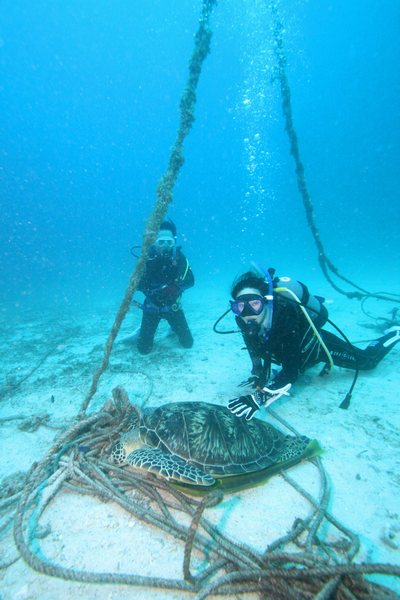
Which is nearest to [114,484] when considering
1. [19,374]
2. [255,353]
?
[255,353]

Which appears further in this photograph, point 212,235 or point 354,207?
point 212,235

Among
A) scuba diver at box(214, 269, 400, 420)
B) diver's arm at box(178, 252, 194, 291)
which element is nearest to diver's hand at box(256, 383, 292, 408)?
scuba diver at box(214, 269, 400, 420)

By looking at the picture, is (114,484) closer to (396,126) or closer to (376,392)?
(376,392)

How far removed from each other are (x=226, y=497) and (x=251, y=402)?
1.01 metres

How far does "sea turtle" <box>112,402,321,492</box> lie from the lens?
7.54ft

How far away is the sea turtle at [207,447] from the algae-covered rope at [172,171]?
4.44 ft

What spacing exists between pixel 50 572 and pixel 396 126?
117 m

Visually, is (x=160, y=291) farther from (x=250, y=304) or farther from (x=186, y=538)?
(x=186, y=538)

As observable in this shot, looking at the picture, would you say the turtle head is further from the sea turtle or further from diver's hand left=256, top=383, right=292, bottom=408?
diver's hand left=256, top=383, right=292, bottom=408

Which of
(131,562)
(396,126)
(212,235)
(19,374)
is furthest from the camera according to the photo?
(212,235)

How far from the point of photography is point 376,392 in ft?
13.6

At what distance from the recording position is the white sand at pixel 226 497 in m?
1.88

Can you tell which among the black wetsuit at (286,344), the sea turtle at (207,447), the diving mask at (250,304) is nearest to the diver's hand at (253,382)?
the black wetsuit at (286,344)

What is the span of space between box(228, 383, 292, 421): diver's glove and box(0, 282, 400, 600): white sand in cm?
58
